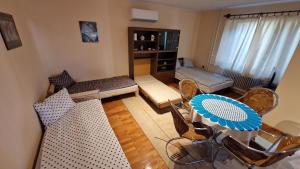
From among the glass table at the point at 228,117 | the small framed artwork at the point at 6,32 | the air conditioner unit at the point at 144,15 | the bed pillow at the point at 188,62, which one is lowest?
the glass table at the point at 228,117

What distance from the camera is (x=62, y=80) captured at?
9.14ft

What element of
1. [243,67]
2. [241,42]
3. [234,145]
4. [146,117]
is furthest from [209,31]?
[234,145]

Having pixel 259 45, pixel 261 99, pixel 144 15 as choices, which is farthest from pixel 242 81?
pixel 144 15

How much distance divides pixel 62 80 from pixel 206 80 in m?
3.63

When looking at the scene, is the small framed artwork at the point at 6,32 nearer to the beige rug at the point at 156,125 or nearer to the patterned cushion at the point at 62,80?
the patterned cushion at the point at 62,80

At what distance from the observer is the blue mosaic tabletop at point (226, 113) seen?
1.45 m

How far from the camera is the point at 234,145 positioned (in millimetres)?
1401

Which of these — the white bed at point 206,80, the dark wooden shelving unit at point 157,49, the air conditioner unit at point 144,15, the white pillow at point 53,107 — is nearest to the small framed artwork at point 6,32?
the white pillow at point 53,107

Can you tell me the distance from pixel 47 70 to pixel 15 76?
1733 millimetres

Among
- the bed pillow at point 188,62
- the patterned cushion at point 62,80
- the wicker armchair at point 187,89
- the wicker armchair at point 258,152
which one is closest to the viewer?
the wicker armchair at point 258,152

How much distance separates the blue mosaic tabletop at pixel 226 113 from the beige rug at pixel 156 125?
0.70m

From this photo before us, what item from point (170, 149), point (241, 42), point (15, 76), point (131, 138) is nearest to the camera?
point (15, 76)

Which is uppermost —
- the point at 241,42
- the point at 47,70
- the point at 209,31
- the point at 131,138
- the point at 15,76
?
the point at 209,31

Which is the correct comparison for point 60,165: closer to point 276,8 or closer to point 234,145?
point 234,145
